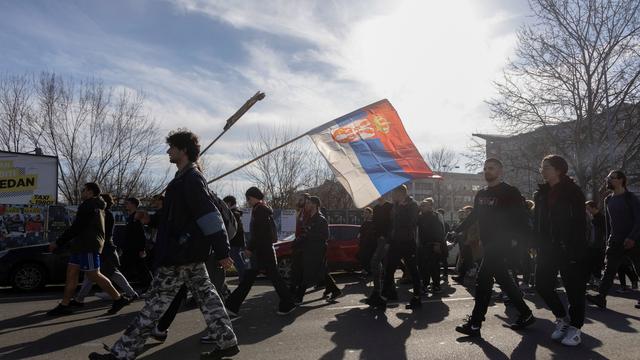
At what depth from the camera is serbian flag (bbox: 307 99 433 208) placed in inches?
301

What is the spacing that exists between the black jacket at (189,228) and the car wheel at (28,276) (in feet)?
25.2

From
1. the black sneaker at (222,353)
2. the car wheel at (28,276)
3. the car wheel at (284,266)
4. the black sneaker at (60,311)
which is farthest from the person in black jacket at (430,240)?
the car wheel at (28,276)

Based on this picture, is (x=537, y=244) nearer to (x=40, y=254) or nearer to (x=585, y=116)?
(x=40, y=254)

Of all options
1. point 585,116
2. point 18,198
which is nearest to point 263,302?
point 18,198

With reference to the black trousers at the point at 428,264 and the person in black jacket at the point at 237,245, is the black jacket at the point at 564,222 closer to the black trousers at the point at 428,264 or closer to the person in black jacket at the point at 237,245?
the black trousers at the point at 428,264

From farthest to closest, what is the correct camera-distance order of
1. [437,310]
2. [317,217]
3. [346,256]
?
[346,256] < [317,217] < [437,310]

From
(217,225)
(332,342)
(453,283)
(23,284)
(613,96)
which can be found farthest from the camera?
(613,96)

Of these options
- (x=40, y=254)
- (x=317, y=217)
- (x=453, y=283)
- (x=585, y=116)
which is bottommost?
(x=453, y=283)

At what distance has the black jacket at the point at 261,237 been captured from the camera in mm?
6922

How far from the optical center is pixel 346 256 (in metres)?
13.0

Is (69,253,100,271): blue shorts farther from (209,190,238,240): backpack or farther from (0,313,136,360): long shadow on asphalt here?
(209,190,238,240): backpack

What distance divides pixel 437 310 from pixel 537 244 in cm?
223

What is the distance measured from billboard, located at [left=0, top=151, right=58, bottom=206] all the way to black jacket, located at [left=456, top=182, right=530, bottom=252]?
17883 mm

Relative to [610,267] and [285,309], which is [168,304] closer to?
[285,309]
